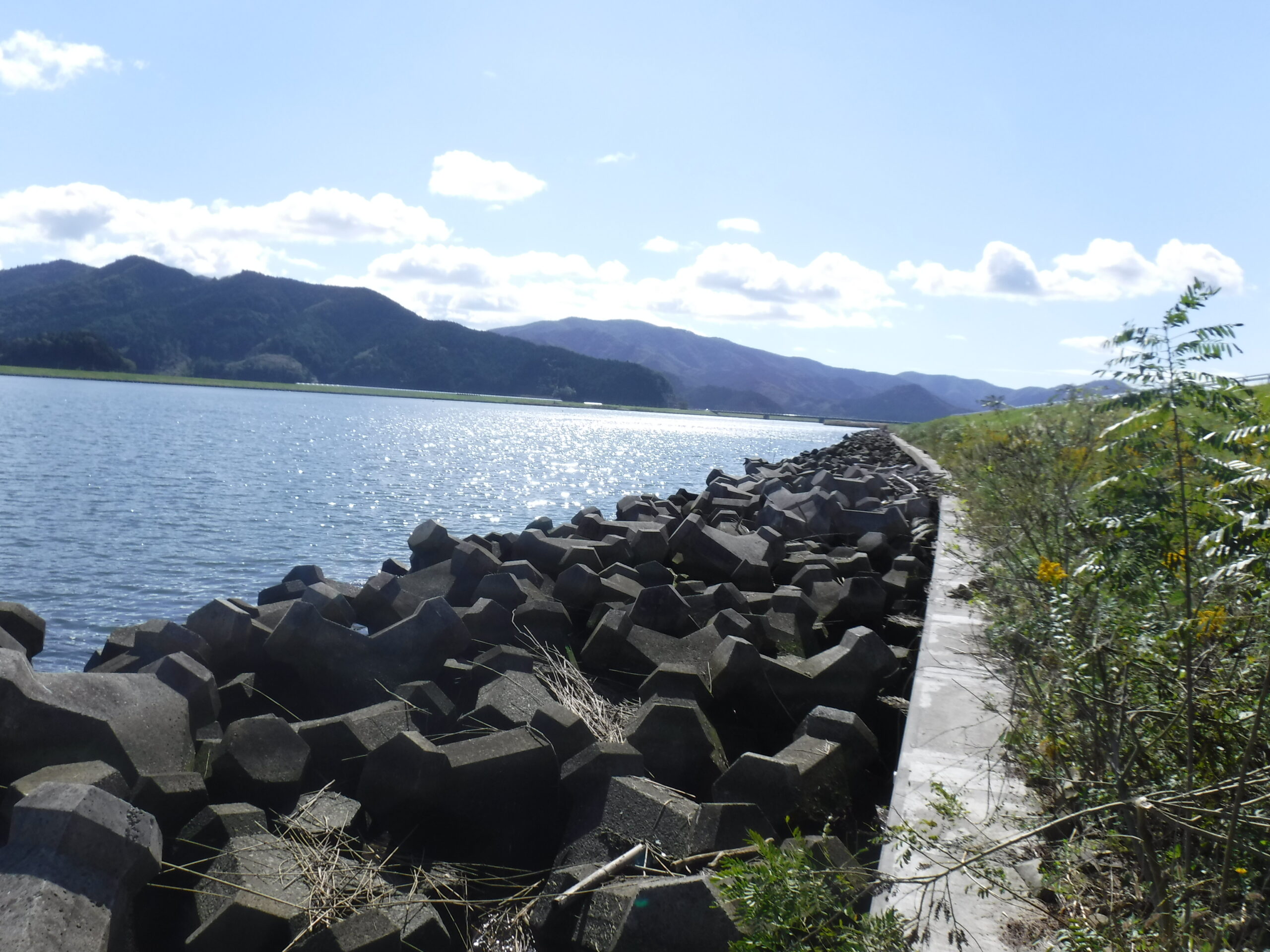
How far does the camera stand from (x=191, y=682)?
446cm

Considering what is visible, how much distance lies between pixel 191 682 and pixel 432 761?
1708 mm

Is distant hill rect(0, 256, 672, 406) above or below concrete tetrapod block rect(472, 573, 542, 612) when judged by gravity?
above

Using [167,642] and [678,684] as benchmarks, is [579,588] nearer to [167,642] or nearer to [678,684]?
[678,684]

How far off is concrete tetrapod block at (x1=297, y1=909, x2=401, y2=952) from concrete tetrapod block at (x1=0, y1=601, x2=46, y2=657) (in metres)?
3.91

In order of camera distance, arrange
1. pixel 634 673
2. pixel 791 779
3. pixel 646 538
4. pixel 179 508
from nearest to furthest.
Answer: pixel 791 779, pixel 634 673, pixel 646 538, pixel 179 508

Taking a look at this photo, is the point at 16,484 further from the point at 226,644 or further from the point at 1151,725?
the point at 1151,725

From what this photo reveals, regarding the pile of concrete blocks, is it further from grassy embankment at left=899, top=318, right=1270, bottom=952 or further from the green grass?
the green grass

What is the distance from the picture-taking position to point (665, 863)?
3059 mm

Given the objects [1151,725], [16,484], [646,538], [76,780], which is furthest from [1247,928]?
[16,484]

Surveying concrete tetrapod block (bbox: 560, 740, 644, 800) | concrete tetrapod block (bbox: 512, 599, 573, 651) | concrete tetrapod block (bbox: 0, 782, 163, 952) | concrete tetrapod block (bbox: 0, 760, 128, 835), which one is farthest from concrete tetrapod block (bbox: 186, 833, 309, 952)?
concrete tetrapod block (bbox: 512, 599, 573, 651)

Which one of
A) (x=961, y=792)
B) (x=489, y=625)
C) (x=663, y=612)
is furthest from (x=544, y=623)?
(x=961, y=792)

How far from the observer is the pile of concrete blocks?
112 inches

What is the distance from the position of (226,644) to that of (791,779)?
398cm

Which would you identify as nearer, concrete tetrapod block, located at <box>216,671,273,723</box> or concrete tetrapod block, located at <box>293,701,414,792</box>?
concrete tetrapod block, located at <box>293,701,414,792</box>
